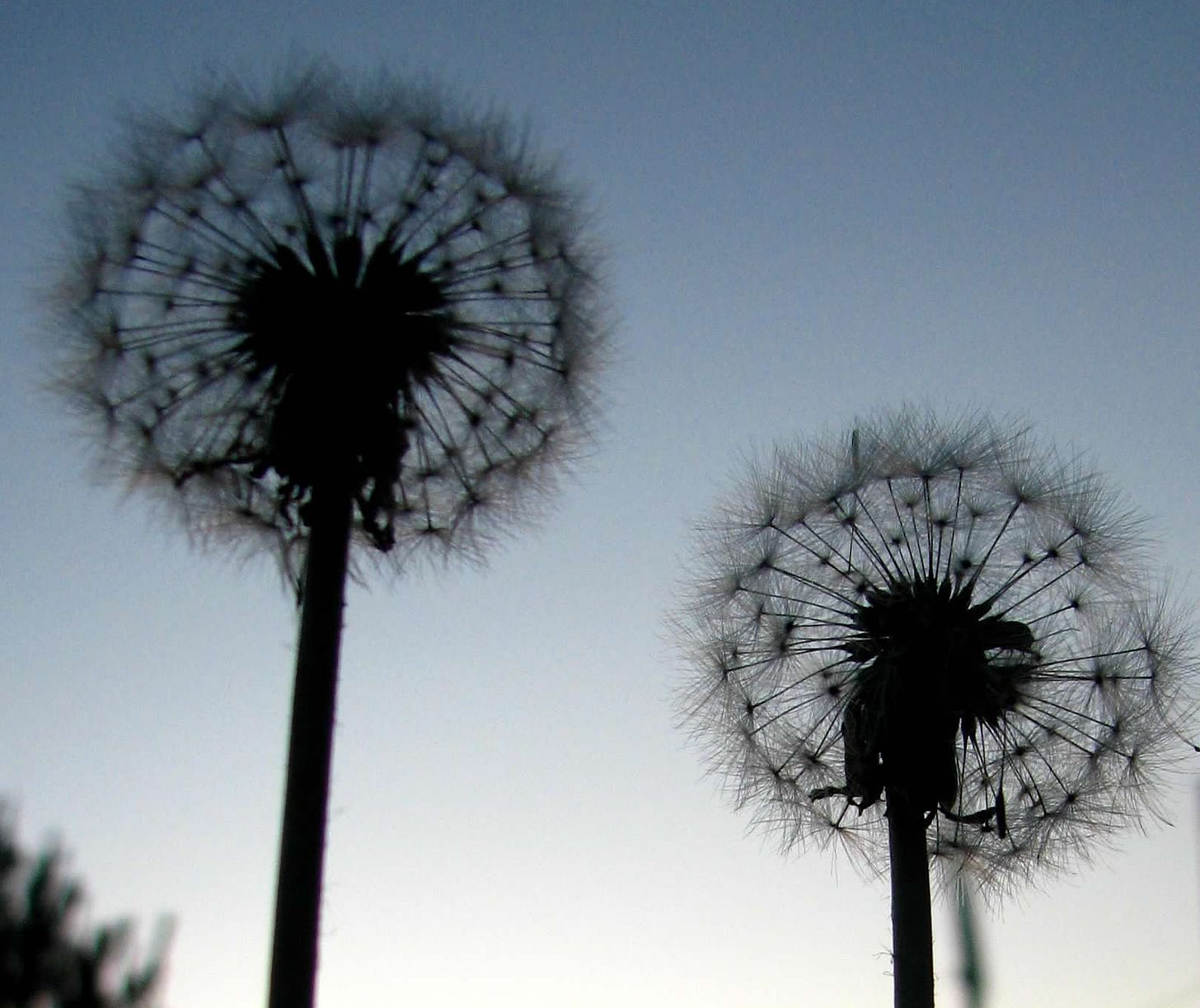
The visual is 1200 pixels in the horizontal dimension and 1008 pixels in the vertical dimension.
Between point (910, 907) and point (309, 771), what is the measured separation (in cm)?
595

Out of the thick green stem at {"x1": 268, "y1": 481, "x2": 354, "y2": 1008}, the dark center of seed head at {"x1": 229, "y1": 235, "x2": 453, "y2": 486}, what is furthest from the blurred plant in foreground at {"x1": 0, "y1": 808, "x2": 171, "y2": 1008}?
the dark center of seed head at {"x1": 229, "y1": 235, "x2": 453, "y2": 486}

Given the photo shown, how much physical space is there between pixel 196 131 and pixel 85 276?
1.42 metres

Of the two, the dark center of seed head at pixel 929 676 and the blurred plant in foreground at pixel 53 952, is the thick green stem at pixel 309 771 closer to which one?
the blurred plant in foreground at pixel 53 952

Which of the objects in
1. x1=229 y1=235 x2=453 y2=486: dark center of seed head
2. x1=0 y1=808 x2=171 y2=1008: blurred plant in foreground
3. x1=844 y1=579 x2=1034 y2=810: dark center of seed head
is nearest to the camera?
x1=0 y1=808 x2=171 y2=1008: blurred plant in foreground

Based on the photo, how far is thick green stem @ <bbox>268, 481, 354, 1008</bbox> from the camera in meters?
9.79

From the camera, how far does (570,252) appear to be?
1463cm

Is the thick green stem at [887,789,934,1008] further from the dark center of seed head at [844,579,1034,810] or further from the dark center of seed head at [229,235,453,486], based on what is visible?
the dark center of seed head at [229,235,453,486]

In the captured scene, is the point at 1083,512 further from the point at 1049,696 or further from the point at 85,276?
the point at 85,276

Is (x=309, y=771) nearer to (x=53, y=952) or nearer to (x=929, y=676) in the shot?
(x=53, y=952)

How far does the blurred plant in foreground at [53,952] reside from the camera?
864 cm

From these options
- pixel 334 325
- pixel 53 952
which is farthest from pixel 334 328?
pixel 53 952

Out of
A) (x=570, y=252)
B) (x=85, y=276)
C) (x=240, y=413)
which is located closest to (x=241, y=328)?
(x=240, y=413)

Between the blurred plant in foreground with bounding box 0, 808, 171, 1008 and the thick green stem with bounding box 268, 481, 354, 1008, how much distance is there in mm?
1086

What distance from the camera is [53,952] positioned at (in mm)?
8805
